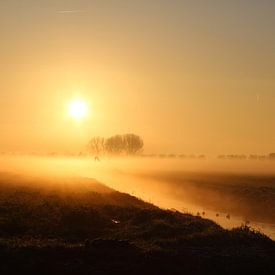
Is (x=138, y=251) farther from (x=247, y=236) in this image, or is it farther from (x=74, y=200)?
(x=74, y=200)

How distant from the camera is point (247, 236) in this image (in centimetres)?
3356

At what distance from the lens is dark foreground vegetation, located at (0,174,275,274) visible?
2527cm

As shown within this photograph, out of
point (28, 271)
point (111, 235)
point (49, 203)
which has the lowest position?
point (28, 271)

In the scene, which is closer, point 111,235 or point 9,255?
point 9,255

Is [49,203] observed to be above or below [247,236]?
above

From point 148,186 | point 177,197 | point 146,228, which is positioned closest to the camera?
point 146,228

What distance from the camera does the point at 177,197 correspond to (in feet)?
255

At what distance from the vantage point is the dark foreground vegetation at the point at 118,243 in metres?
25.3

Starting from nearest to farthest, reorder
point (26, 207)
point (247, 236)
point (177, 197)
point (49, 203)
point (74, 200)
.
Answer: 1. point (247, 236)
2. point (26, 207)
3. point (49, 203)
4. point (74, 200)
5. point (177, 197)

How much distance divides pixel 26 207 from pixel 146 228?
383 inches

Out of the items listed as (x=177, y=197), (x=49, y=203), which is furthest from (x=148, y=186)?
(x=49, y=203)

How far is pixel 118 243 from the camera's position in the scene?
28.2 meters

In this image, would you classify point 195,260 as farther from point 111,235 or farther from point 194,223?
point 194,223

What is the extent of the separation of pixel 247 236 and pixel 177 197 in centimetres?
4438
